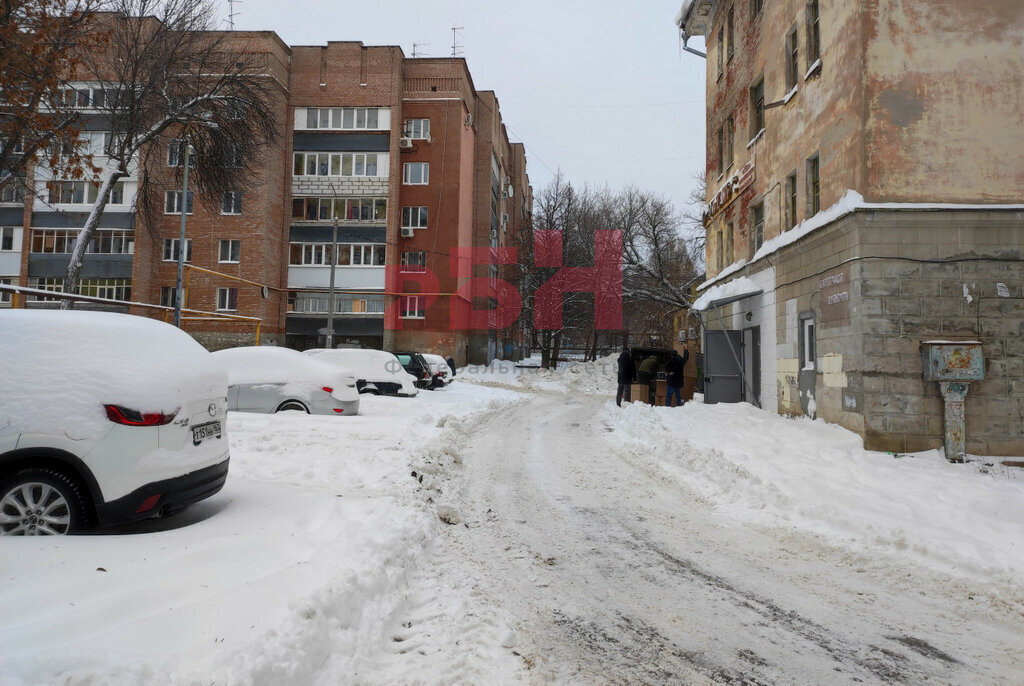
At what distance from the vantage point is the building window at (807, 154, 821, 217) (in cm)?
1202

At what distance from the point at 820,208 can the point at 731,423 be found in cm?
459

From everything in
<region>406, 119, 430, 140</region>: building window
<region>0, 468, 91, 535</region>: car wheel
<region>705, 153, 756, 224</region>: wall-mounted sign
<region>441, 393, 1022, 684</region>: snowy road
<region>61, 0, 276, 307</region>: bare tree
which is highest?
<region>406, 119, 430, 140</region>: building window

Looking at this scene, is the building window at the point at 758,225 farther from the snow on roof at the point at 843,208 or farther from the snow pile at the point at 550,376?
the snow pile at the point at 550,376

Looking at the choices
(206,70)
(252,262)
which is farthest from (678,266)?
(206,70)

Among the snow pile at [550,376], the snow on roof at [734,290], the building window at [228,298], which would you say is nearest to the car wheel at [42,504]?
the snow on roof at [734,290]

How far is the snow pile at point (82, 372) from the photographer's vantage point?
4.02 m

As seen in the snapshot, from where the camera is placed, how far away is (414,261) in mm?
37719

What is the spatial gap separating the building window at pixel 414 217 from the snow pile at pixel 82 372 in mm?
33925

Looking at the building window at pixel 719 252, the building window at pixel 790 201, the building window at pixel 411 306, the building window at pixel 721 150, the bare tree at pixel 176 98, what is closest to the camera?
the building window at pixel 790 201

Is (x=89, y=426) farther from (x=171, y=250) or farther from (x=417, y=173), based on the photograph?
(x=171, y=250)

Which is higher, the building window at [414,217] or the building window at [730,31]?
the building window at [730,31]

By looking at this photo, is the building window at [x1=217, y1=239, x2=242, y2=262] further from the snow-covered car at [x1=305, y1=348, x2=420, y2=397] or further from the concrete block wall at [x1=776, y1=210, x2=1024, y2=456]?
the concrete block wall at [x1=776, y1=210, x2=1024, y2=456]

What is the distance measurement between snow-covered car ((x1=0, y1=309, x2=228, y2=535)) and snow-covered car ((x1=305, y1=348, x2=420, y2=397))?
46.1 ft

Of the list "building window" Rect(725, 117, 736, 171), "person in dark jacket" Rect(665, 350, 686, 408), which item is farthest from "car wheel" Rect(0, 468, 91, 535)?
"building window" Rect(725, 117, 736, 171)
